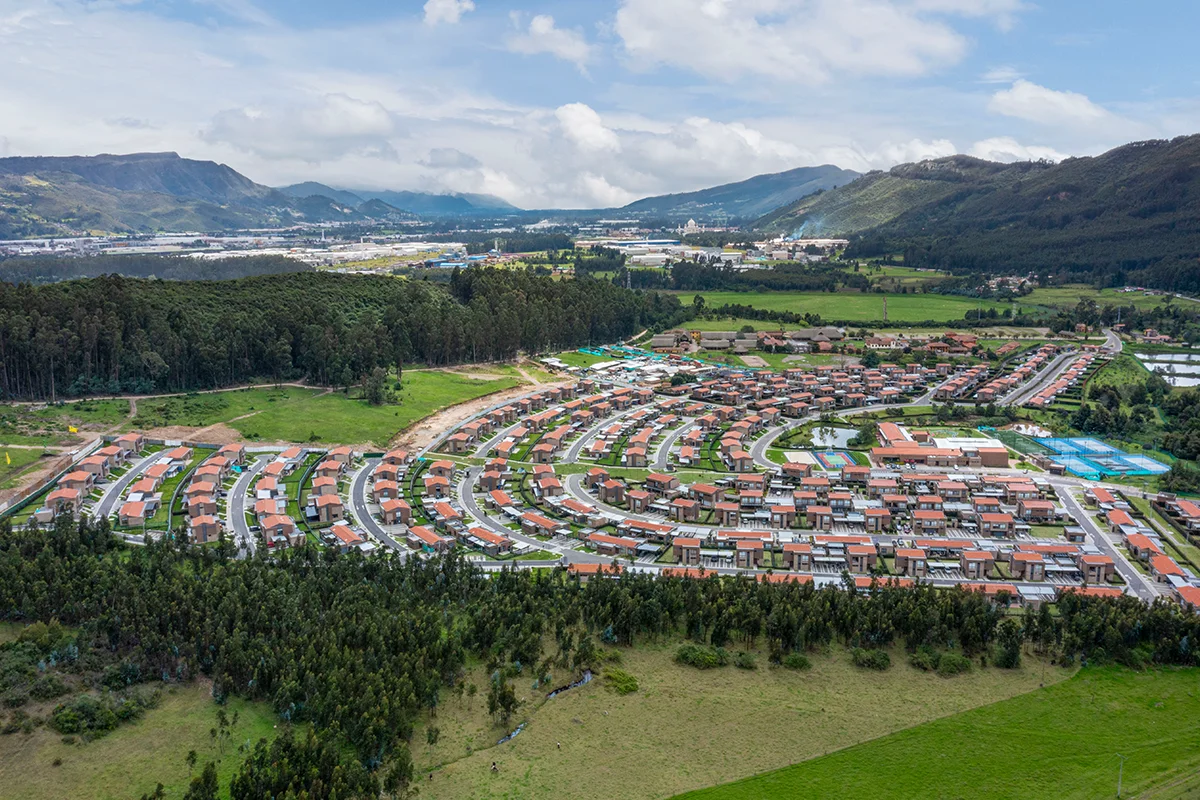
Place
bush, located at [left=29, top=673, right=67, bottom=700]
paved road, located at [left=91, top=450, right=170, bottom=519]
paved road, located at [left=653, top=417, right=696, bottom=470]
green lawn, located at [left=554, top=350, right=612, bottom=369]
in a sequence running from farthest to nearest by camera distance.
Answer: green lawn, located at [left=554, top=350, right=612, bottom=369]
paved road, located at [left=653, top=417, right=696, bottom=470]
paved road, located at [left=91, top=450, right=170, bottom=519]
bush, located at [left=29, top=673, right=67, bottom=700]

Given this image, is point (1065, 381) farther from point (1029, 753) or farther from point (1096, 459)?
point (1029, 753)

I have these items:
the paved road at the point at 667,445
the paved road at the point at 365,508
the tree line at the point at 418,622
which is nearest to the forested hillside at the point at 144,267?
the paved road at the point at 667,445

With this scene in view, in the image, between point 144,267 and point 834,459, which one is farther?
point 144,267

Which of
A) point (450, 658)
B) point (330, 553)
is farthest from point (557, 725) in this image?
point (330, 553)

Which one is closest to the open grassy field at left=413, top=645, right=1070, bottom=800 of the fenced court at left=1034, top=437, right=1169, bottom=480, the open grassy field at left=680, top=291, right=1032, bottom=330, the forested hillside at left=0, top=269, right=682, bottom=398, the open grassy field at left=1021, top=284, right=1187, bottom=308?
the fenced court at left=1034, top=437, right=1169, bottom=480

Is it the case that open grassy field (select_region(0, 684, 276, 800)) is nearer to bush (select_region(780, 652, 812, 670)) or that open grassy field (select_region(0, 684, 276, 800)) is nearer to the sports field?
bush (select_region(780, 652, 812, 670))

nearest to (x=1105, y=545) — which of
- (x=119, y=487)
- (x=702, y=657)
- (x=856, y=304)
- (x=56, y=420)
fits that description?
(x=702, y=657)

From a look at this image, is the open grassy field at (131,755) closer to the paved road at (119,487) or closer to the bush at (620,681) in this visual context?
the bush at (620,681)
